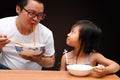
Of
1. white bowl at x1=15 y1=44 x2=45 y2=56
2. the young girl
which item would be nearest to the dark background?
the young girl

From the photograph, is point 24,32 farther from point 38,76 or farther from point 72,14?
point 72,14

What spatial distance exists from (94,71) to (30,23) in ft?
2.12

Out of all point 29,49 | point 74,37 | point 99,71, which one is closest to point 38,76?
point 29,49

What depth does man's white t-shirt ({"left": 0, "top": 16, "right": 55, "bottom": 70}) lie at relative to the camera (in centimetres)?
187

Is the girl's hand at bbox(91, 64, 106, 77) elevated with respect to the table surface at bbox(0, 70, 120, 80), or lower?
elevated

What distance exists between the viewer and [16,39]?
1.87 meters

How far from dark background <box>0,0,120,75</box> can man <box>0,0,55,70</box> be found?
3.04 feet

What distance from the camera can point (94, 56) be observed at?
1777 millimetres

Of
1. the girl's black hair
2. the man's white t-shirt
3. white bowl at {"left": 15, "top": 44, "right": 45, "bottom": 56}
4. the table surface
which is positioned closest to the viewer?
the table surface

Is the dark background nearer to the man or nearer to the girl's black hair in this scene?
the man

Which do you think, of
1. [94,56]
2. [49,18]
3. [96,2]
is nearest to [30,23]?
[94,56]

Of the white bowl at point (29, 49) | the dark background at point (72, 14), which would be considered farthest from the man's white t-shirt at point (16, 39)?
the dark background at point (72, 14)

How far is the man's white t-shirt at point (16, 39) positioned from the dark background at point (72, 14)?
922 millimetres

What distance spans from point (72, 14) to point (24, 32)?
1099 millimetres
